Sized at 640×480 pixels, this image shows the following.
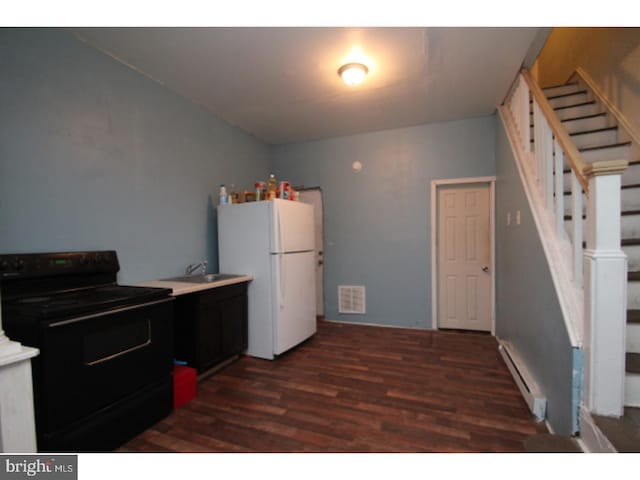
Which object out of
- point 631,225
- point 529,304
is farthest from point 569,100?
point 529,304

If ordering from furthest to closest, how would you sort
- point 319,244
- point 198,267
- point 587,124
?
point 319,244
point 198,267
point 587,124

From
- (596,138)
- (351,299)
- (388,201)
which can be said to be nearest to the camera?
(596,138)

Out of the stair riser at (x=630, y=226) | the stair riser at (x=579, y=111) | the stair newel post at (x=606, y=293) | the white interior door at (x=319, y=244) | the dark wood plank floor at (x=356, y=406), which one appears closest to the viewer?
the stair newel post at (x=606, y=293)

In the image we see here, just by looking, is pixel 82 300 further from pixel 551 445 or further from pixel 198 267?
pixel 551 445

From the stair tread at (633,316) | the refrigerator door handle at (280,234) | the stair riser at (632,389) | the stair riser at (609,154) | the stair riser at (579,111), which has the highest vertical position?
the stair riser at (579,111)

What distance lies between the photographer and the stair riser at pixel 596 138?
2.49 m

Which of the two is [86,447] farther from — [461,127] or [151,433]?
[461,127]

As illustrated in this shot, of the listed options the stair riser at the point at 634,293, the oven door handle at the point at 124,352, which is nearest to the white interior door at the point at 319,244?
the oven door handle at the point at 124,352

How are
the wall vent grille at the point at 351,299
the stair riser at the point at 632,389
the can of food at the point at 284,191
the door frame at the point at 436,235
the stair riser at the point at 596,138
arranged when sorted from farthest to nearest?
the wall vent grille at the point at 351,299 → the door frame at the point at 436,235 → the can of food at the point at 284,191 → the stair riser at the point at 596,138 → the stair riser at the point at 632,389

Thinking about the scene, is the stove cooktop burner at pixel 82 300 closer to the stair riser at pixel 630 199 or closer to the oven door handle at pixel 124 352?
the oven door handle at pixel 124 352

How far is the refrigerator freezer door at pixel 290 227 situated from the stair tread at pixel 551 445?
7.15ft

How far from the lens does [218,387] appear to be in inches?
91.3

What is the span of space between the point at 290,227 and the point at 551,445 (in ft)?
7.80

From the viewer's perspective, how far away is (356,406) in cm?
201
